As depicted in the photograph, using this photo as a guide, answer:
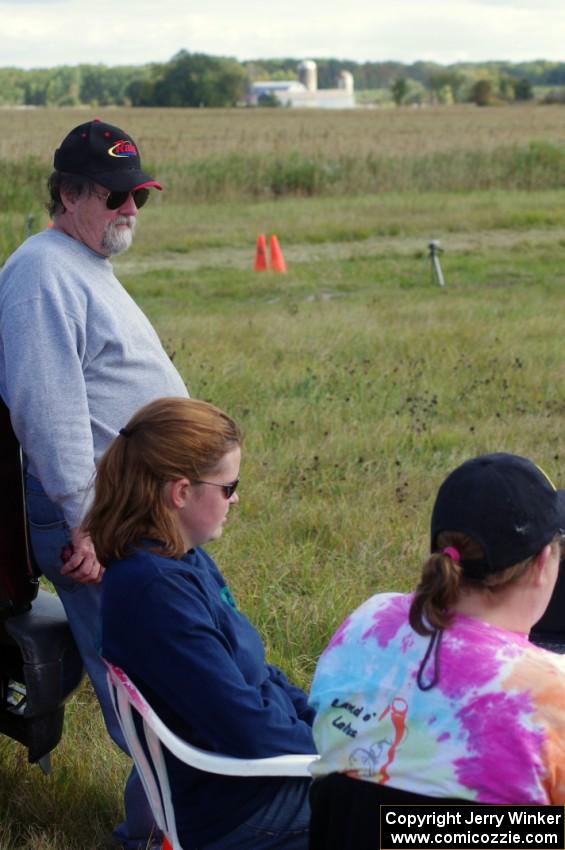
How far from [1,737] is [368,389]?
14.8 ft

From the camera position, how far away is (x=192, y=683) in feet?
8.02

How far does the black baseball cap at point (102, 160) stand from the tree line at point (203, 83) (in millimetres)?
83208

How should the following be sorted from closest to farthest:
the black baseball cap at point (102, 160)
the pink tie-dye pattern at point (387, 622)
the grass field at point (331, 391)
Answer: the pink tie-dye pattern at point (387, 622), the black baseball cap at point (102, 160), the grass field at point (331, 391)

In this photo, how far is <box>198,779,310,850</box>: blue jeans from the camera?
2.54 metres

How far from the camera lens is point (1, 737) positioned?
12.0 feet

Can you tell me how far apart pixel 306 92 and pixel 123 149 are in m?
158

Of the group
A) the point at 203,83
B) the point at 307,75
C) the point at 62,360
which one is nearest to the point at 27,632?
the point at 62,360

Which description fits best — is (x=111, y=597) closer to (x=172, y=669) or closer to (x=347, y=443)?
(x=172, y=669)

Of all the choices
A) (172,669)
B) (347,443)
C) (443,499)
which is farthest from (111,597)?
(347,443)

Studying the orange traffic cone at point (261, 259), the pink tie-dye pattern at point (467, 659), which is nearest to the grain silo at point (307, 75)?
the orange traffic cone at point (261, 259)

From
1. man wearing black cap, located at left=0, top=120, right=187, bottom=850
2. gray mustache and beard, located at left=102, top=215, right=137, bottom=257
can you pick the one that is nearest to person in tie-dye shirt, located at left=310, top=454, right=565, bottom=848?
man wearing black cap, located at left=0, top=120, right=187, bottom=850

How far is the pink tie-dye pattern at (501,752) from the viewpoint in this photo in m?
1.85

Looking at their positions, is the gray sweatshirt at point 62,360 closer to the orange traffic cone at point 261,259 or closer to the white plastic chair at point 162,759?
the white plastic chair at point 162,759

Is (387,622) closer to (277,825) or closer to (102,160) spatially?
(277,825)
